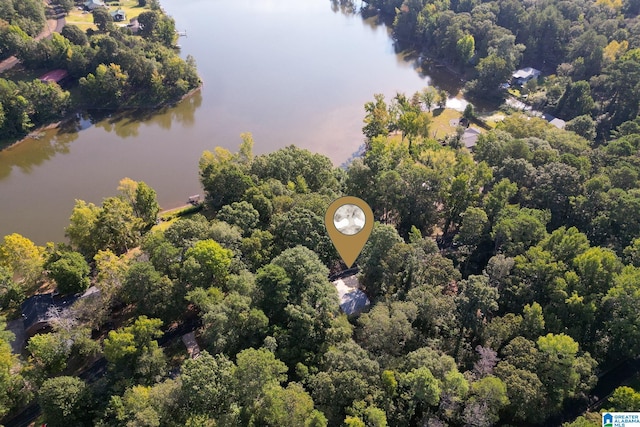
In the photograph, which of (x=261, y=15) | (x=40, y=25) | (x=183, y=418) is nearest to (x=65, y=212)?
(x=183, y=418)

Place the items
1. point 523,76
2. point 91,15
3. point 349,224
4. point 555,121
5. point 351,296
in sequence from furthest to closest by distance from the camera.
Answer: point 91,15 → point 523,76 → point 555,121 → point 351,296 → point 349,224

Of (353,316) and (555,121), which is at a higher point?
(353,316)

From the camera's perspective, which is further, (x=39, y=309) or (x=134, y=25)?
(x=134, y=25)

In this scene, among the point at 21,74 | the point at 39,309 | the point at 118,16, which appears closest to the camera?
the point at 39,309

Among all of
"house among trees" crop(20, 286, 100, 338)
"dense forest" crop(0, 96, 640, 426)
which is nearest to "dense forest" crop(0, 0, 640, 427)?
"dense forest" crop(0, 96, 640, 426)

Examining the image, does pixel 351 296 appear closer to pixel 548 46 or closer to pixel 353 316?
pixel 353 316

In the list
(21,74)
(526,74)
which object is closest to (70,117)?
(21,74)

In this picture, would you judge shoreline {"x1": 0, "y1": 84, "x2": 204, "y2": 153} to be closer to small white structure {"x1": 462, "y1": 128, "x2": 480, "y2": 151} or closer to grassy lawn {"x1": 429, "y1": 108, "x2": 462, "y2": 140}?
grassy lawn {"x1": 429, "y1": 108, "x2": 462, "y2": 140}

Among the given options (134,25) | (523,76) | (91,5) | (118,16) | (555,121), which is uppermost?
(91,5)
